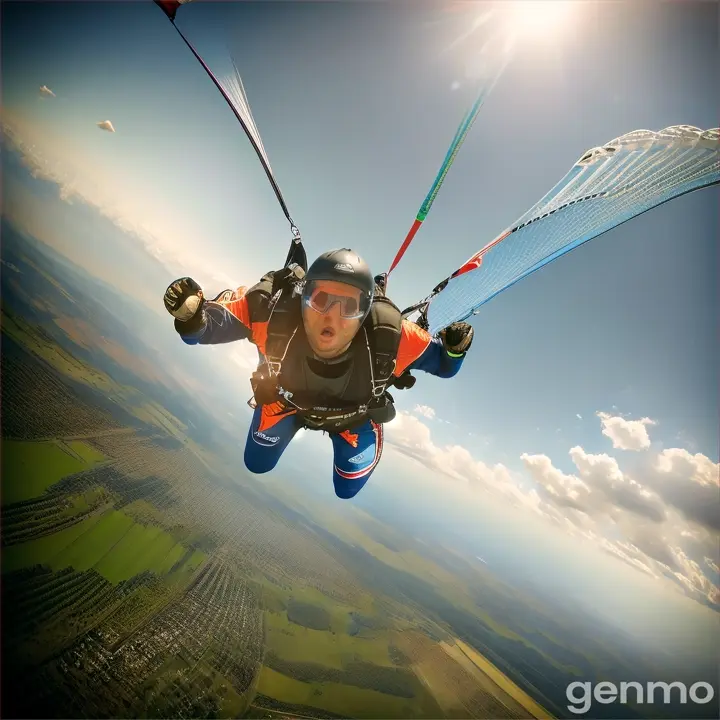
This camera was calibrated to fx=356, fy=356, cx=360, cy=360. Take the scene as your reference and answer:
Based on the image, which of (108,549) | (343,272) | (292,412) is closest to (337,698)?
(108,549)

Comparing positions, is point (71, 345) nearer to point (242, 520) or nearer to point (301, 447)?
point (242, 520)

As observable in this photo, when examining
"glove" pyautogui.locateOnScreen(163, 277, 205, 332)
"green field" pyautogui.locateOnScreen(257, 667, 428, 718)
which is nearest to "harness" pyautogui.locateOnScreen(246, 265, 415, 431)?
"glove" pyautogui.locateOnScreen(163, 277, 205, 332)

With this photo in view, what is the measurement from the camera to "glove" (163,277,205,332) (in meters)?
1.91

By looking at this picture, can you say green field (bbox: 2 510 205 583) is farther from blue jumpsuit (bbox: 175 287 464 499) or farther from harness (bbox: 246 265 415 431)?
harness (bbox: 246 265 415 431)

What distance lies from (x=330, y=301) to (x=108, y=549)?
1888 inches

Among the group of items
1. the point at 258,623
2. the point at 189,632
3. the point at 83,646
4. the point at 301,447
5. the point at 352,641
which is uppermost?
the point at 301,447

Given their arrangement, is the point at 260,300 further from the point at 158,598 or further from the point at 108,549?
the point at 108,549

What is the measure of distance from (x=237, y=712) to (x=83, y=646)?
12308 mm

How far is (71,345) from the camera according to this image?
6938 centimetres

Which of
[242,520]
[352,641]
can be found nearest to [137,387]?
[242,520]

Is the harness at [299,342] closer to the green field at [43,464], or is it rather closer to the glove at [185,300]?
the glove at [185,300]

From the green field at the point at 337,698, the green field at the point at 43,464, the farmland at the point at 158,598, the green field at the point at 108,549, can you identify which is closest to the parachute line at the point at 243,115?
the farmland at the point at 158,598

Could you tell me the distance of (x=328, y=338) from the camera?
2539 millimetres

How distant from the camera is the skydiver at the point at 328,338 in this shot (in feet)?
7.92
